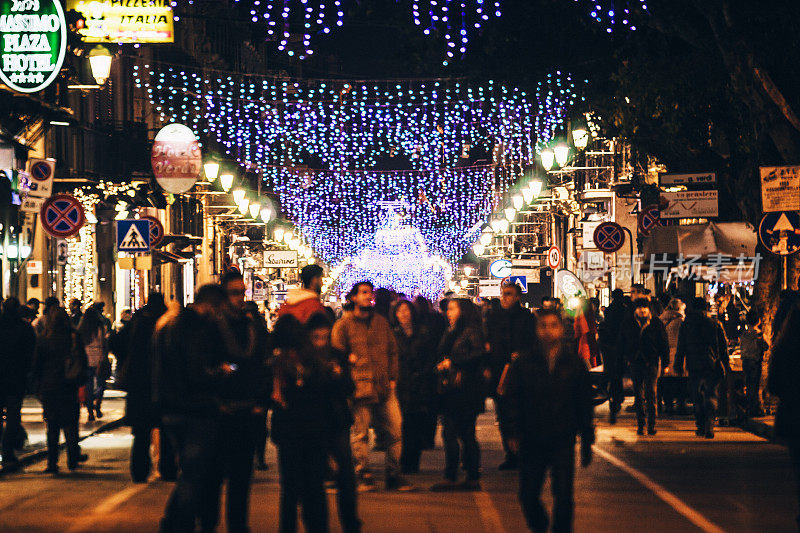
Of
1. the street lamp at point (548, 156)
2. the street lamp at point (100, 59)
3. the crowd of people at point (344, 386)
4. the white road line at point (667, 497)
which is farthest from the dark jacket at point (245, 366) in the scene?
the street lamp at point (548, 156)

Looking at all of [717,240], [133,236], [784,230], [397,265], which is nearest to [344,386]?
[784,230]

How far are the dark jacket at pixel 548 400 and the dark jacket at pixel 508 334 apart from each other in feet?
21.8

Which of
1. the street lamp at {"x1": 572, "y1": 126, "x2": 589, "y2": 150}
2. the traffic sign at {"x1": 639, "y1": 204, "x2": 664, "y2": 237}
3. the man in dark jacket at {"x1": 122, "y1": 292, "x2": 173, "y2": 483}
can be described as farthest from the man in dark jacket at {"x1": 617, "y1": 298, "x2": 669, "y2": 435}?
the street lamp at {"x1": 572, "y1": 126, "x2": 589, "y2": 150}

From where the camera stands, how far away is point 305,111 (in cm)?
3812

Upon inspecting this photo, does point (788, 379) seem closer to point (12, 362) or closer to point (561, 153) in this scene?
point (12, 362)

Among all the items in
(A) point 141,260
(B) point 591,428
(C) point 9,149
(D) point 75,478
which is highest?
(C) point 9,149

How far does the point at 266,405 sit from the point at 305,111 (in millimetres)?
29438

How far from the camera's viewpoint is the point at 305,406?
8555 mm

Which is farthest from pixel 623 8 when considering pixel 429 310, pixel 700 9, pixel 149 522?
pixel 149 522

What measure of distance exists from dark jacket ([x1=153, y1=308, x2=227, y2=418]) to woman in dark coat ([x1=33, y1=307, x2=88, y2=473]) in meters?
5.97

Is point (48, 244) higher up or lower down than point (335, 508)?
higher up

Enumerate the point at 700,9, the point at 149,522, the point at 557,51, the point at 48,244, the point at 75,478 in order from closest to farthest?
the point at 149,522 → the point at 75,478 → the point at 700,9 → the point at 557,51 → the point at 48,244

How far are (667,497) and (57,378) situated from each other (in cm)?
651

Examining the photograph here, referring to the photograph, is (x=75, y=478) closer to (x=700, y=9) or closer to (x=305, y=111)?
(x=700, y=9)
